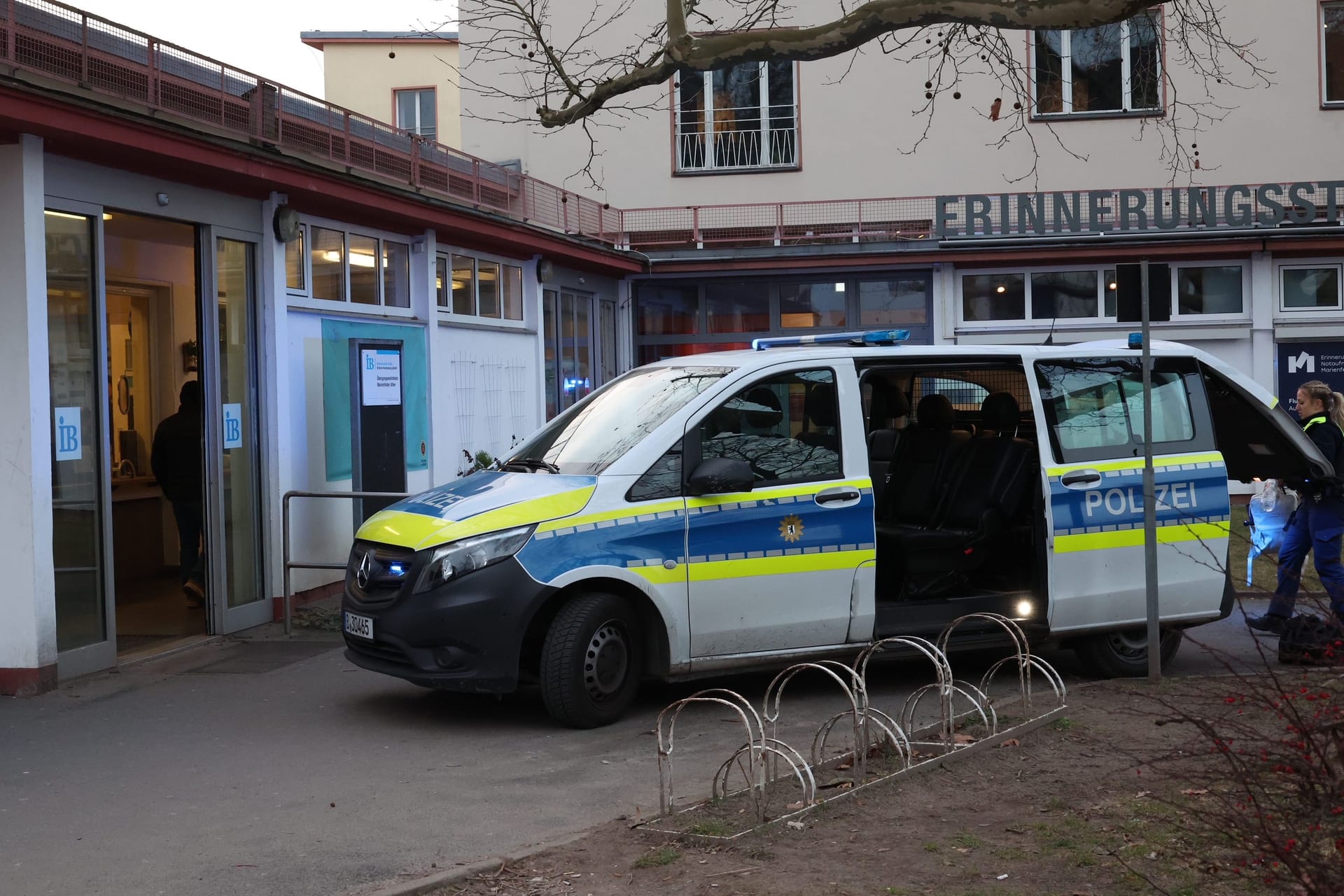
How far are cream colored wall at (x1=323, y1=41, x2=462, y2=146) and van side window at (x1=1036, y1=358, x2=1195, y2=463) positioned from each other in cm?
3574

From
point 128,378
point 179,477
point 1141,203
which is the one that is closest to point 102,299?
point 179,477

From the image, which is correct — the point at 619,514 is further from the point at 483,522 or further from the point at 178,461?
the point at 178,461

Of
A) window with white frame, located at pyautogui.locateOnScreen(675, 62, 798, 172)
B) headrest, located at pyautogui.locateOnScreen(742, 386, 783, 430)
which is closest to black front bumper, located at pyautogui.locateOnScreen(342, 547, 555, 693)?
headrest, located at pyautogui.locateOnScreen(742, 386, 783, 430)

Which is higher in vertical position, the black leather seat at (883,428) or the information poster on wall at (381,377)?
the information poster on wall at (381,377)

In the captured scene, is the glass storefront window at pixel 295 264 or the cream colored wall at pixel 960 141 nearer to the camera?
the glass storefront window at pixel 295 264

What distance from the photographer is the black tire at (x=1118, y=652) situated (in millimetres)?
9164

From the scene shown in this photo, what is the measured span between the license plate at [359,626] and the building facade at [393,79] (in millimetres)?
36233

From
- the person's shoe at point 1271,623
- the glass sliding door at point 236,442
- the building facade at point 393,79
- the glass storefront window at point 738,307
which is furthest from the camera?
the building facade at point 393,79

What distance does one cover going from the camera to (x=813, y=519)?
27.3ft

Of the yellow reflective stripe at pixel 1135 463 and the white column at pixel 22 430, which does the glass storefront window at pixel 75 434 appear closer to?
the white column at pixel 22 430

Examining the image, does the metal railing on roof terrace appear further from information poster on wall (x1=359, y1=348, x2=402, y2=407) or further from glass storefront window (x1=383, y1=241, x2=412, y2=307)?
information poster on wall (x1=359, y1=348, x2=402, y2=407)

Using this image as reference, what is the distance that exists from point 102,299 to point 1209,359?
7.49 meters

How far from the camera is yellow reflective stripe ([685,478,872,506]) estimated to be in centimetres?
808

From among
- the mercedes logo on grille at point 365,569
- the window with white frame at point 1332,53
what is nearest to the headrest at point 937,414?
the mercedes logo on grille at point 365,569
